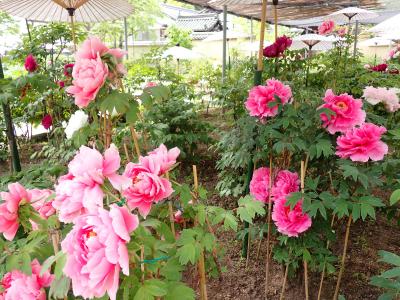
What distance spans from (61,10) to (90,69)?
64.5 inches

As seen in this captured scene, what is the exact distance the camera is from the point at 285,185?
1.54m

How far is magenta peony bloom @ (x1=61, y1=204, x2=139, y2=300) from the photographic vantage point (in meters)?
0.59

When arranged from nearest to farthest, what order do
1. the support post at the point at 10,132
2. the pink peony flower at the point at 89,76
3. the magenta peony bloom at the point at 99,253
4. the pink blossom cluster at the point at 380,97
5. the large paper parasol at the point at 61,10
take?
the magenta peony bloom at the point at 99,253
the pink peony flower at the point at 89,76
the pink blossom cluster at the point at 380,97
the large paper parasol at the point at 61,10
the support post at the point at 10,132

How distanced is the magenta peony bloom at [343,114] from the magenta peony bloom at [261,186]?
437mm

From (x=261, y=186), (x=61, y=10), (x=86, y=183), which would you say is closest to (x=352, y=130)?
(x=261, y=186)

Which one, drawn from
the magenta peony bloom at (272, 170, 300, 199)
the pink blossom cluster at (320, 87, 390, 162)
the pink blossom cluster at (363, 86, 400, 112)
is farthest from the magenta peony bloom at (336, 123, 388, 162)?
the pink blossom cluster at (363, 86, 400, 112)

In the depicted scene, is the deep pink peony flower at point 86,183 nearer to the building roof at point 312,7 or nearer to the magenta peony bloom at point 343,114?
the magenta peony bloom at point 343,114

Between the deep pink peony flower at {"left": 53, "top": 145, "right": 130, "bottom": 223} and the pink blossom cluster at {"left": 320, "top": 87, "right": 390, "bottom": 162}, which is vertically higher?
the deep pink peony flower at {"left": 53, "top": 145, "right": 130, "bottom": 223}

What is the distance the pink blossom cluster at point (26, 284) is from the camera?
759mm

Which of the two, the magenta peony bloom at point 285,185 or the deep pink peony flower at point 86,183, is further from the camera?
the magenta peony bloom at point 285,185

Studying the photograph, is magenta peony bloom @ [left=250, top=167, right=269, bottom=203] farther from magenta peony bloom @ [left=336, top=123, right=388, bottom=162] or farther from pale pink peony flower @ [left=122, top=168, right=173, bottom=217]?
pale pink peony flower @ [left=122, top=168, right=173, bottom=217]

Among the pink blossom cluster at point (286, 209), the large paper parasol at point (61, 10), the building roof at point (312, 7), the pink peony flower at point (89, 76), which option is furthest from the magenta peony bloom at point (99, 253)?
the building roof at point (312, 7)

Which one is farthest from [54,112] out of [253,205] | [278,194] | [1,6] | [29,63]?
[253,205]

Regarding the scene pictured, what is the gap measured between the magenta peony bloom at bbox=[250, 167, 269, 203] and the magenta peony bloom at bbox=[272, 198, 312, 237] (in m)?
0.20
